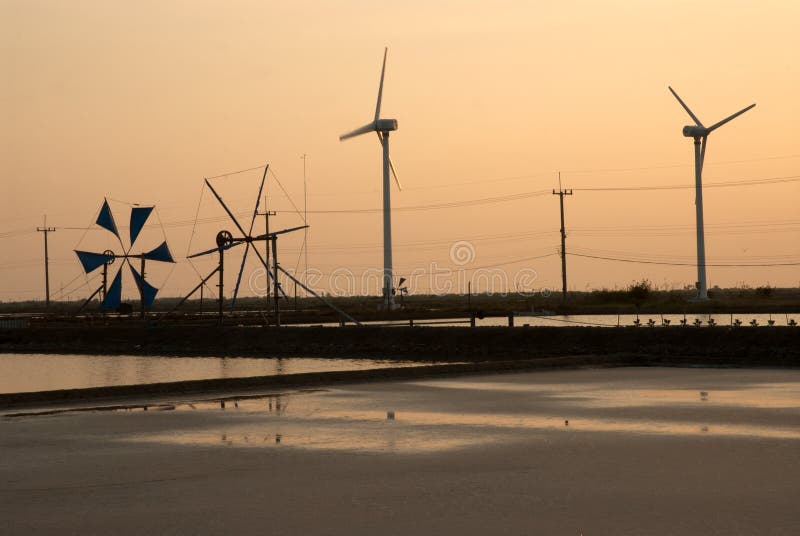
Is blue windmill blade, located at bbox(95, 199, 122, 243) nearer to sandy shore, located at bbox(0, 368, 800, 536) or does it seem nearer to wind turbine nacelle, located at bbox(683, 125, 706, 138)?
wind turbine nacelle, located at bbox(683, 125, 706, 138)

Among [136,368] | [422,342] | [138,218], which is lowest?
[136,368]

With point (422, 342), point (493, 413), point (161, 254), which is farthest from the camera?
point (161, 254)

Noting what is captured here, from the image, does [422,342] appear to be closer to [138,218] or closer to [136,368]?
[136,368]

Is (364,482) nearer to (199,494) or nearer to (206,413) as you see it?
(199,494)

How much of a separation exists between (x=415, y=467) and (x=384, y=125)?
83.9 metres

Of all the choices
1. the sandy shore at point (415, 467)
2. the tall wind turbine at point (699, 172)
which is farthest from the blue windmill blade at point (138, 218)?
the sandy shore at point (415, 467)

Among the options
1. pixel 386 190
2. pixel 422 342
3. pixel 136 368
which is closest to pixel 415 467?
pixel 136 368

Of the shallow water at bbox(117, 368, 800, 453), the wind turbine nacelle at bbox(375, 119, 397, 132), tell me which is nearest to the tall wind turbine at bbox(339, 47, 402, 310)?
the wind turbine nacelle at bbox(375, 119, 397, 132)

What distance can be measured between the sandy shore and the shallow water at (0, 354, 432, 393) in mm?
18963

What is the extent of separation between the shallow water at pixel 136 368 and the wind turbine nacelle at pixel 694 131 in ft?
184

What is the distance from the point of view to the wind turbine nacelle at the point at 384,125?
95688mm

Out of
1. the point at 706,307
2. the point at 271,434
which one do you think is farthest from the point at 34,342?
the point at 271,434

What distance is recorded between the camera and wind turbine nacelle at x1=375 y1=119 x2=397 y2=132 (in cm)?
9569

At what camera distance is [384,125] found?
314 feet
